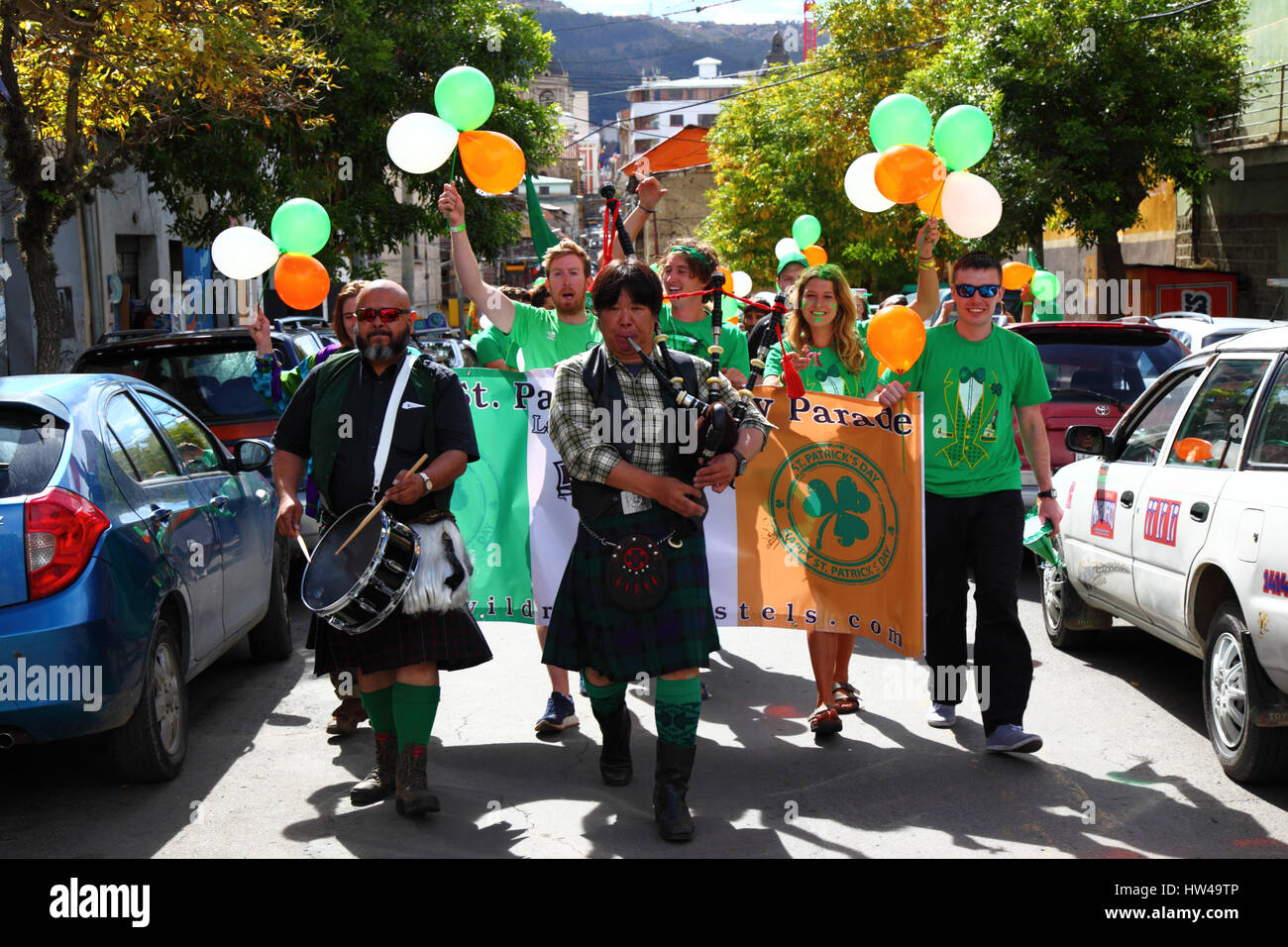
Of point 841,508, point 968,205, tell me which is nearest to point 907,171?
point 968,205

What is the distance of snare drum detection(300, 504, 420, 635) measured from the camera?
480 cm

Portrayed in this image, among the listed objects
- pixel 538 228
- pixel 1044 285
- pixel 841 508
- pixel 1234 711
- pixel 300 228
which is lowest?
pixel 1234 711

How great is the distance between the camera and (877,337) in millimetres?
5941

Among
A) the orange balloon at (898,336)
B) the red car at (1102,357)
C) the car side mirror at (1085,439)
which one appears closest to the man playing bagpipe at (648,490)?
the orange balloon at (898,336)

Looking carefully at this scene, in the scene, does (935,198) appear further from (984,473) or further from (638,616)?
(638,616)

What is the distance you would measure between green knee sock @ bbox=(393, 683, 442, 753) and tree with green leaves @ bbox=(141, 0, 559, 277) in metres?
13.6

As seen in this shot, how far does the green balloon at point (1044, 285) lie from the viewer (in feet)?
51.2

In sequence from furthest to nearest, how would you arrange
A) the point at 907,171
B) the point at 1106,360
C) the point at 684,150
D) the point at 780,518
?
the point at 684,150 < the point at 1106,360 < the point at 907,171 < the point at 780,518

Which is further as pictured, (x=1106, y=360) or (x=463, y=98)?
(x=1106, y=360)

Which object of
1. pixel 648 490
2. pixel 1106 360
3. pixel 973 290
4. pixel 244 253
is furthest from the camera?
pixel 1106 360

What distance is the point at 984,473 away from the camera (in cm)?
590

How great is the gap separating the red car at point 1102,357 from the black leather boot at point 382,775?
19.6ft

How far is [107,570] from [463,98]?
2768mm

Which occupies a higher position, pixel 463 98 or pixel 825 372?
pixel 463 98
